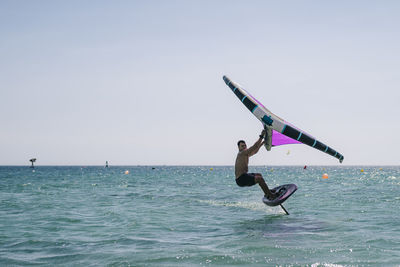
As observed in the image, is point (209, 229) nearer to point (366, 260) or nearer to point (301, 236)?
point (301, 236)

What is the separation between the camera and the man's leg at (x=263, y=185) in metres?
12.3

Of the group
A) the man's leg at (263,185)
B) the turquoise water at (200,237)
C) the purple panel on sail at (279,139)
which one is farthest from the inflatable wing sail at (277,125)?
the turquoise water at (200,237)

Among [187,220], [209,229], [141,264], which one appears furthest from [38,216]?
[141,264]

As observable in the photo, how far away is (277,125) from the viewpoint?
10.8 meters

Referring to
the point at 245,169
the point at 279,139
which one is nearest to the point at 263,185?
the point at 245,169

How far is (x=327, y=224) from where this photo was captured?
12.8 metres

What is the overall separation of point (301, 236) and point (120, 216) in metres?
7.58

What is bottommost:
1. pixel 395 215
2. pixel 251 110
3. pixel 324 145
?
pixel 395 215

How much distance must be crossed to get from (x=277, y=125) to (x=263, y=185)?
106 inches

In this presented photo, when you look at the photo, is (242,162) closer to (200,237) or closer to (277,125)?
(277,125)

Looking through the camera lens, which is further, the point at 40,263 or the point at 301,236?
the point at 301,236

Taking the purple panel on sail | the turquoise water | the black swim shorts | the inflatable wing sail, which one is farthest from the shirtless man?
the turquoise water

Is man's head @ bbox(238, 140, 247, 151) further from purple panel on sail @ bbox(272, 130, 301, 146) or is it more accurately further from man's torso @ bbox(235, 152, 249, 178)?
purple panel on sail @ bbox(272, 130, 301, 146)

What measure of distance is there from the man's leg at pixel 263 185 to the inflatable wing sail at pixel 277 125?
132 centimetres
